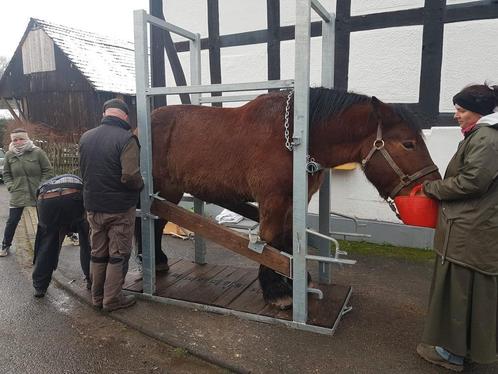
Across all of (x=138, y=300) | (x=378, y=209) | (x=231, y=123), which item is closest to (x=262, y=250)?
(x=231, y=123)

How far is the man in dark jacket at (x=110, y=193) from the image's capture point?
322 centimetres

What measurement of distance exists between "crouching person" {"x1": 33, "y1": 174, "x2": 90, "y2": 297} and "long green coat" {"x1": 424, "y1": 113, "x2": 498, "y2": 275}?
300cm

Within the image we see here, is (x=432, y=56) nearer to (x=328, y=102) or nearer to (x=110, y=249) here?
(x=328, y=102)

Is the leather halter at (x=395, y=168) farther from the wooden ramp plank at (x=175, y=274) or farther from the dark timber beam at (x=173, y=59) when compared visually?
the dark timber beam at (x=173, y=59)

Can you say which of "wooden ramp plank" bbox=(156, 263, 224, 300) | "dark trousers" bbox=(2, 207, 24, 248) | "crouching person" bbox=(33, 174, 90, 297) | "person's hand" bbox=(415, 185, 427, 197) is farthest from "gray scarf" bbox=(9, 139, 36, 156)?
"person's hand" bbox=(415, 185, 427, 197)

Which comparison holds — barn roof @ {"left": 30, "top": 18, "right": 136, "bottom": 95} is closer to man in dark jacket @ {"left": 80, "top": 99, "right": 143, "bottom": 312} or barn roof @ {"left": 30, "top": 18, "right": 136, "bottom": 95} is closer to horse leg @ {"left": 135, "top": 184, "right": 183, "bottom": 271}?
horse leg @ {"left": 135, "top": 184, "right": 183, "bottom": 271}

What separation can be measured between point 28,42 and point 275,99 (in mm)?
16291

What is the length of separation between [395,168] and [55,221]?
2.92 metres

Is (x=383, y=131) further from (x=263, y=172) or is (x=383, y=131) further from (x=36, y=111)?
(x=36, y=111)

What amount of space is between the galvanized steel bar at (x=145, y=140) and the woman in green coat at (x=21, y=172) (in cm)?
238

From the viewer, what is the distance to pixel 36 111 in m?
16.2

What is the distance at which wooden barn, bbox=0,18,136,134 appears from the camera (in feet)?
47.0

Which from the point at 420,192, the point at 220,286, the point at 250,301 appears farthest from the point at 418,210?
the point at 220,286

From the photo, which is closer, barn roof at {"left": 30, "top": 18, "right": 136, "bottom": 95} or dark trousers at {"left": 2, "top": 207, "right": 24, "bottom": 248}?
dark trousers at {"left": 2, "top": 207, "right": 24, "bottom": 248}
